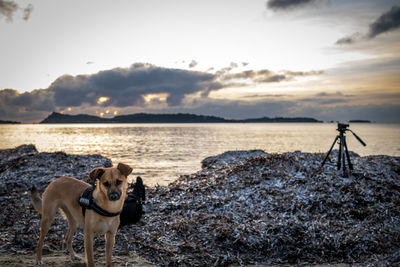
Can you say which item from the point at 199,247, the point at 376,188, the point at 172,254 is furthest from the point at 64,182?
the point at 376,188

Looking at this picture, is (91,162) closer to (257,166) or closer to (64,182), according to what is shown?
(257,166)

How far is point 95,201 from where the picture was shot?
16.0ft

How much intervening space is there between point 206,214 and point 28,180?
9795 millimetres

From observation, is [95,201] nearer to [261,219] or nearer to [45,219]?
[45,219]

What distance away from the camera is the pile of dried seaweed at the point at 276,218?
6234mm

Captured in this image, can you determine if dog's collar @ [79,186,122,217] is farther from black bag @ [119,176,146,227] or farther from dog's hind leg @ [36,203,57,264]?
black bag @ [119,176,146,227]

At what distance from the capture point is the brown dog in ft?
15.7

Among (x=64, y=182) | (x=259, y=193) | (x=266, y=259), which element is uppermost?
(x=64, y=182)

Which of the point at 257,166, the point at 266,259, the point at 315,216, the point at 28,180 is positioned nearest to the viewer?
the point at 266,259

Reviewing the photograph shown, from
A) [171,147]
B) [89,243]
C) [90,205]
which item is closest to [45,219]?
[89,243]

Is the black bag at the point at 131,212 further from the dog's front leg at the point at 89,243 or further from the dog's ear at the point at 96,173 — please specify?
the dog's ear at the point at 96,173

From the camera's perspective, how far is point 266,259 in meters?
6.15

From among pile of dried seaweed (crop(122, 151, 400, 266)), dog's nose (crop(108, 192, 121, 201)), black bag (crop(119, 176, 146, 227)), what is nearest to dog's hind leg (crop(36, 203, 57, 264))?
dog's nose (crop(108, 192, 121, 201))

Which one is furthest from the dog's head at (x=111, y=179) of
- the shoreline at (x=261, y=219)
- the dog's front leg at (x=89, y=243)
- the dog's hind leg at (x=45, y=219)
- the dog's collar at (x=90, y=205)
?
the shoreline at (x=261, y=219)
